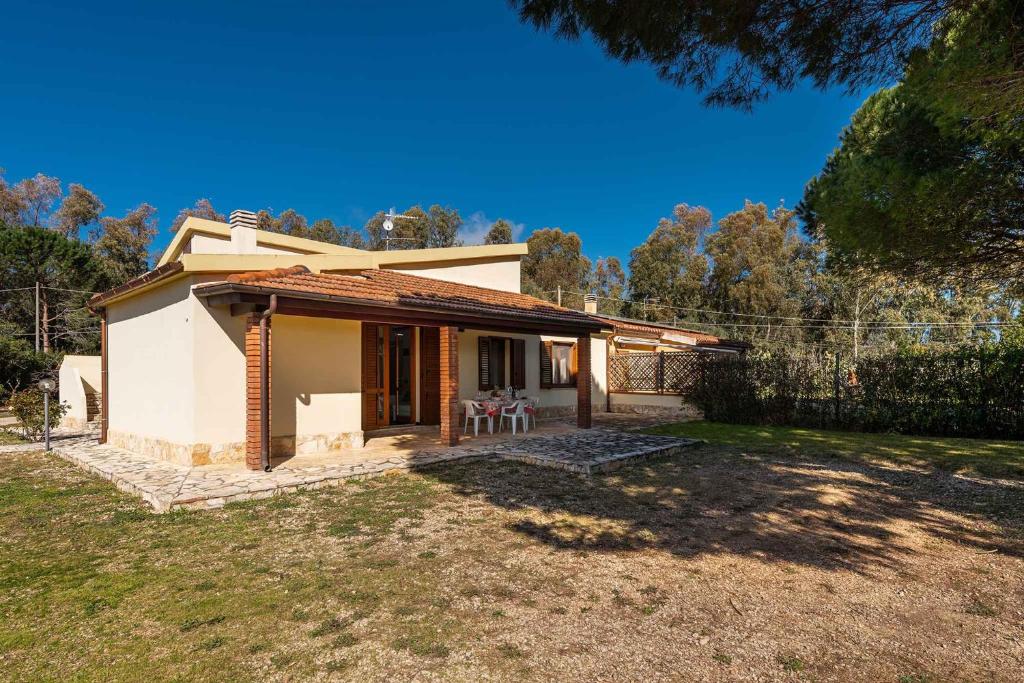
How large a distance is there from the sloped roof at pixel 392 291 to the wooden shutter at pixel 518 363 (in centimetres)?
129

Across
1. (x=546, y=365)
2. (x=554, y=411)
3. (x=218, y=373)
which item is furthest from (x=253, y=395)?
(x=554, y=411)

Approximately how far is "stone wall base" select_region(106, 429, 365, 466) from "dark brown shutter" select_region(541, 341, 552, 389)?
7.07m

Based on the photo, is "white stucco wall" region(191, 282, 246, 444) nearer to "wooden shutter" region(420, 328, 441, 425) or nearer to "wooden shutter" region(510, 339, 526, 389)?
"wooden shutter" region(420, 328, 441, 425)

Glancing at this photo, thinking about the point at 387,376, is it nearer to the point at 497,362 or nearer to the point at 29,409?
the point at 497,362

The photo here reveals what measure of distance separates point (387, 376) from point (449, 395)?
2663 millimetres

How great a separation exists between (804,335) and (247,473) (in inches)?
1795

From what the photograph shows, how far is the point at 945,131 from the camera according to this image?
21.0 feet

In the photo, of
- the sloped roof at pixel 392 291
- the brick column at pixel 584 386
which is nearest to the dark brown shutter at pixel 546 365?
the sloped roof at pixel 392 291

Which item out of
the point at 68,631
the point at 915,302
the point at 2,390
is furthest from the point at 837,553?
the point at 915,302

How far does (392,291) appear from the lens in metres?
10.6

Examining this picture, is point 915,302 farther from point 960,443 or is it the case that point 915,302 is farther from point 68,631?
point 68,631

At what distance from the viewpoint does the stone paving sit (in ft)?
23.1

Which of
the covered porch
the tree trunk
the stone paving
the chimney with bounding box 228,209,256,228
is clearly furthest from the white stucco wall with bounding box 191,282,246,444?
the tree trunk

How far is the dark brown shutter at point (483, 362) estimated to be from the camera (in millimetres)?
14305
